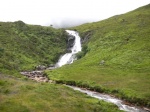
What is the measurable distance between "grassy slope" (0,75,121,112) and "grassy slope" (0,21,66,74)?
5250 centimetres

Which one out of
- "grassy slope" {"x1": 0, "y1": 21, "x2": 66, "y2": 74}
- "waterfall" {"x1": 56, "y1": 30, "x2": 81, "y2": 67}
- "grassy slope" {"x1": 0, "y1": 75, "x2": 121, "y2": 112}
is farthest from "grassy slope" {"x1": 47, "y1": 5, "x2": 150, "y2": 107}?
"grassy slope" {"x1": 0, "y1": 21, "x2": 66, "y2": 74}

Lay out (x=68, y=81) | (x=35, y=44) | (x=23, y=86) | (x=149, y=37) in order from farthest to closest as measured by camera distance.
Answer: (x=35, y=44) → (x=149, y=37) → (x=68, y=81) → (x=23, y=86)

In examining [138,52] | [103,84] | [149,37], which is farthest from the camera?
[149,37]

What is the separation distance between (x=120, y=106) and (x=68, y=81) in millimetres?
28803

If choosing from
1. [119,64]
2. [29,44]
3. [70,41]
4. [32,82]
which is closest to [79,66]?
[119,64]

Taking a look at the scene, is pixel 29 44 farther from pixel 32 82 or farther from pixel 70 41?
pixel 32 82

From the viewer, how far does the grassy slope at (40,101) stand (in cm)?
4979

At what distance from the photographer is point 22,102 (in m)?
51.2

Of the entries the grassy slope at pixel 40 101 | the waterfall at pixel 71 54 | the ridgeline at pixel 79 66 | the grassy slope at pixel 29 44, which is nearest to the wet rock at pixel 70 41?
the waterfall at pixel 71 54

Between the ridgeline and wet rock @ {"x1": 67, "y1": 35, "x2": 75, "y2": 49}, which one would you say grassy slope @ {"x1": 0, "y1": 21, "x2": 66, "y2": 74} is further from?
wet rock @ {"x1": 67, "y1": 35, "x2": 75, "y2": 49}

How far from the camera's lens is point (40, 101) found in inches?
2117

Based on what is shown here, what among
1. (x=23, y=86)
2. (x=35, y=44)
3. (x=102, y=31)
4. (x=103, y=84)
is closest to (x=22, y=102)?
(x=23, y=86)

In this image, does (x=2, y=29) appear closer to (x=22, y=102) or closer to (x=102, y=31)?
(x=102, y=31)

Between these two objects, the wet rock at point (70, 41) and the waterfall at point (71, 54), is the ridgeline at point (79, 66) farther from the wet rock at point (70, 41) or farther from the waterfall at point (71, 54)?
the wet rock at point (70, 41)
